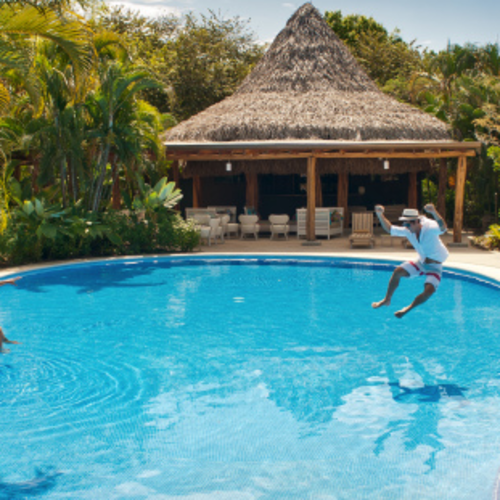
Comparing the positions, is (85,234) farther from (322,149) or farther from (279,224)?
(322,149)

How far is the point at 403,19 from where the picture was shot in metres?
46.3

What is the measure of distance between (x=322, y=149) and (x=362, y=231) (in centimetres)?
229

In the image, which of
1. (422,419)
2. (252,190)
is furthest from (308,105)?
(422,419)

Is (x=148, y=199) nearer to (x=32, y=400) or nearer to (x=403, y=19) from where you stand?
(x=32, y=400)

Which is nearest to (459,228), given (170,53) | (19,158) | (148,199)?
(148,199)

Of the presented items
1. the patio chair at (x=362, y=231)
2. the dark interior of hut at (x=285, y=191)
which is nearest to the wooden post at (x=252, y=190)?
the dark interior of hut at (x=285, y=191)

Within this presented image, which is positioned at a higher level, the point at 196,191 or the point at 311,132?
the point at 311,132

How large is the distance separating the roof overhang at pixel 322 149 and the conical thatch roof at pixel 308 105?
143 cm

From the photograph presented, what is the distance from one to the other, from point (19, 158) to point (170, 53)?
15620mm

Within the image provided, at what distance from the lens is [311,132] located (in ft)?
62.6

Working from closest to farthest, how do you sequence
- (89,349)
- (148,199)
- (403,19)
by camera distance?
(89,349) < (148,199) < (403,19)

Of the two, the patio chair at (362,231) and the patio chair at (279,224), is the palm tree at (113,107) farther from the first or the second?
the patio chair at (362,231)

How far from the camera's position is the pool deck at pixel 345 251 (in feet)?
44.5

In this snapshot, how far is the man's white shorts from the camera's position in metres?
7.54
